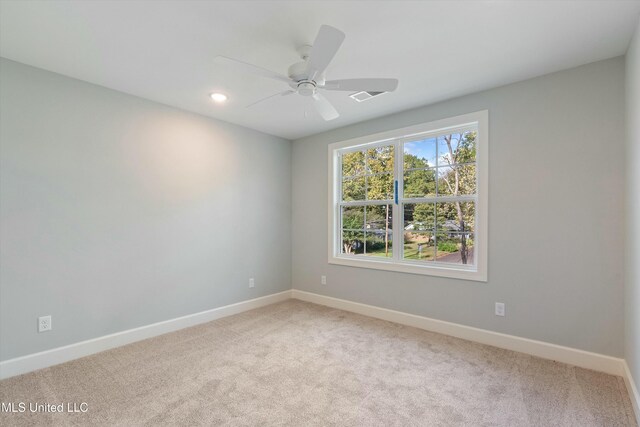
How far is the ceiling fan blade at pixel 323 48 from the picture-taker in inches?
60.7

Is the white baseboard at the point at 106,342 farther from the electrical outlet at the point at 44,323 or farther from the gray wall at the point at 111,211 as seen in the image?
the electrical outlet at the point at 44,323

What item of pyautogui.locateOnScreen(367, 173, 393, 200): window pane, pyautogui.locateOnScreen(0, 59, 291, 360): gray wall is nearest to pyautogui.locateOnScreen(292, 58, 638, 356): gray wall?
pyautogui.locateOnScreen(367, 173, 393, 200): window pane

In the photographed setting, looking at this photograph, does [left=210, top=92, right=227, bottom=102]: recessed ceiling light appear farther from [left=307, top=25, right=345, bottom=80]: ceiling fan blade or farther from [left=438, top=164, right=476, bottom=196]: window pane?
[left=438, top=164, right=476, bottom=196]: window pane

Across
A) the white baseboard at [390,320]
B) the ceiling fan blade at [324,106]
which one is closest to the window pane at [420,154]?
the ceiling fan blade at [324,106]

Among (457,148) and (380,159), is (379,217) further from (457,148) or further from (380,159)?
(457,148)

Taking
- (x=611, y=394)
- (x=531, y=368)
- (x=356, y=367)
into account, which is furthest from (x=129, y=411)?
(x=611, y=394)

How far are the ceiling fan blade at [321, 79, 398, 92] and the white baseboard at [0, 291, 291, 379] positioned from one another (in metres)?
2.89

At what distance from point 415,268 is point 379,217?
0.79m

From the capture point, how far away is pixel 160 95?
301 cm

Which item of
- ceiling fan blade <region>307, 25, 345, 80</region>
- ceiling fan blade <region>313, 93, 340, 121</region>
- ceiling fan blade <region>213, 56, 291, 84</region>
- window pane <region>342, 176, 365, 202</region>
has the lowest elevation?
window pane <region>342, 176, 365, 202</region>

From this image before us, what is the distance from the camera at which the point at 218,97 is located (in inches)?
119

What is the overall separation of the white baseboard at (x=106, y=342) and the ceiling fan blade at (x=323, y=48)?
2911 millimetres

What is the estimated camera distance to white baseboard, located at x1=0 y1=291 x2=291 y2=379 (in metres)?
2.34

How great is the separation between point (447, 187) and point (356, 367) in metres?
2.05
